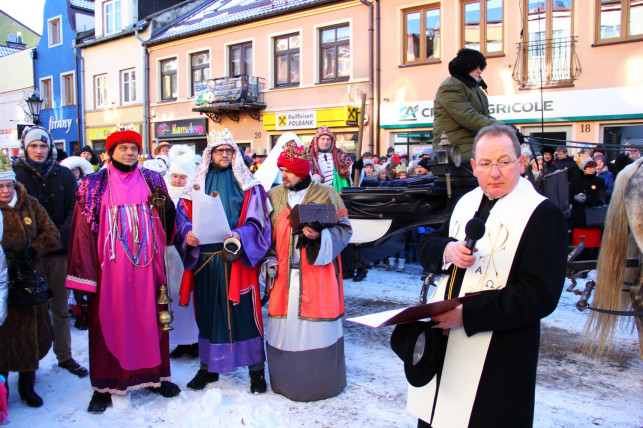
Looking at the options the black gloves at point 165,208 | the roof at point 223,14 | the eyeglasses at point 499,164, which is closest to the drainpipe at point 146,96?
the roof at point 223,14

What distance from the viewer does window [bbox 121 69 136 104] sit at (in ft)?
71.2

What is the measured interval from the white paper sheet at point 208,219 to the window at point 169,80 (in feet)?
59.3

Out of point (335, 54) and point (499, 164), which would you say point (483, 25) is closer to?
point (335, 54)

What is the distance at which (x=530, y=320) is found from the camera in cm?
172

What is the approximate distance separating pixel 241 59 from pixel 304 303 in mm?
15841

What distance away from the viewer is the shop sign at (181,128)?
62.8 feet

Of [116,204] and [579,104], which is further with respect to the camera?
[579,104]

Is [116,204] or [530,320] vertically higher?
[116,204]

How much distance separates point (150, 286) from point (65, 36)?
25.3 m

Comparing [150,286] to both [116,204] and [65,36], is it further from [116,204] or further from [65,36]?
[65,36]

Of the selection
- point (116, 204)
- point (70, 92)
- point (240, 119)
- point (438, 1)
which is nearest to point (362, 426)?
point (116, 204)

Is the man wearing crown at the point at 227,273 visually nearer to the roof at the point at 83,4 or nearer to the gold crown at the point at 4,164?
the gold crown at the point at 4,164

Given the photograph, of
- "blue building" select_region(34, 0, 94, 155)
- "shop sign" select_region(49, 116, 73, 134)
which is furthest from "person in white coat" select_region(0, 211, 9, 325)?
"shop sign" select_region(49, 116, 73, 134)

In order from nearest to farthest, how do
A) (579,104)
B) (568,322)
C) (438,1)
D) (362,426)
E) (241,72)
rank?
(362,426)
(568,322)
(579,104)
(438,1)
(241,72)
